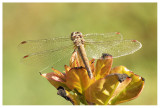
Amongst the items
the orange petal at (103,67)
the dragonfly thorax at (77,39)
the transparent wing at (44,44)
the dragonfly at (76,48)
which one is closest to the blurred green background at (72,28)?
the transparent wing at (44,44)

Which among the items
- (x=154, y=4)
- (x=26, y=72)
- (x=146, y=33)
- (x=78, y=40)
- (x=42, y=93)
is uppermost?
(x=154, y=4)

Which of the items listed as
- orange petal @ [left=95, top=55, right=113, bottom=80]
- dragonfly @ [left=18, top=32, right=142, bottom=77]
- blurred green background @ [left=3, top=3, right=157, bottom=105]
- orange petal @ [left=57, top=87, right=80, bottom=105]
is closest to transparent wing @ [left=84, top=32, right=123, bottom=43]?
dragonfly @ [left=18, top=32, right=142, bottom=77]

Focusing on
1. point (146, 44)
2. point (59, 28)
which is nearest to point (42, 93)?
point (59, 28)

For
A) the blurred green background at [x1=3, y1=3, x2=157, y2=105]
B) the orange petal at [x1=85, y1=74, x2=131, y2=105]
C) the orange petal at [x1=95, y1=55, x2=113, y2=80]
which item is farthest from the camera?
the blurred green background at [x1=3, y1=3, x2=157, y2=105]

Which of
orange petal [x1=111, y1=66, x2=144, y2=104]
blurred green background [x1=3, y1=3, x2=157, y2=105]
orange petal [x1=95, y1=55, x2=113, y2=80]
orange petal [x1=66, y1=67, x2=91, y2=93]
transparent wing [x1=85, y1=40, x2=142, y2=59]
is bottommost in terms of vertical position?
orange petal [x1=111, y1=66, x2=144, y2=104]

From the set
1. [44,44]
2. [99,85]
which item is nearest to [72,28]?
[44,44]

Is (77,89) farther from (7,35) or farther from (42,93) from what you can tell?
(7,35)

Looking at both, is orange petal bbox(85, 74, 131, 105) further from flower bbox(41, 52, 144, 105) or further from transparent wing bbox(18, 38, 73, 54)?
transparent wing bbox(18, 38, 73, 54)
